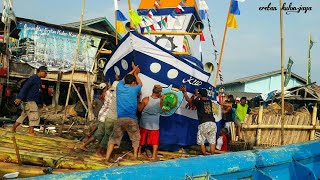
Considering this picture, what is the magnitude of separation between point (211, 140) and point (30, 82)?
13.3 feet

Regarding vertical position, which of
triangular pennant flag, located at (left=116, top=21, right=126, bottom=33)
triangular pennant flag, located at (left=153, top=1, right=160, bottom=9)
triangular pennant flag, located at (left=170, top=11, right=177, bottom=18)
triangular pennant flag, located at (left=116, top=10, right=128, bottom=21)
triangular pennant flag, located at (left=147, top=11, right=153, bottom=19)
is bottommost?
triangular pennant flag, located at (left=116, top=21, right=126, bottom=33)

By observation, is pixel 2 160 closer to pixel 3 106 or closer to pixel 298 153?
pixel 298 153

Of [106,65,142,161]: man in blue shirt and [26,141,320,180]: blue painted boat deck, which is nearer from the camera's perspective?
[26,141,320,180]: blue painted boat deck

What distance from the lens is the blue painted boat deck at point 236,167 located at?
3.59 meters

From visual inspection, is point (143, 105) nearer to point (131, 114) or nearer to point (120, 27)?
point (131, 114)

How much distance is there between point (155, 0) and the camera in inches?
436

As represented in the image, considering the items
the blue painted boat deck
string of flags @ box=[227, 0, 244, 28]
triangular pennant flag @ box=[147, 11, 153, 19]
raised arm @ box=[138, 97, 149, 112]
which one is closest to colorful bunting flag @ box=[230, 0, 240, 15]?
string of flags @ box=[227, 0, 244, 28]

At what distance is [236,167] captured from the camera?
4664 millimetres

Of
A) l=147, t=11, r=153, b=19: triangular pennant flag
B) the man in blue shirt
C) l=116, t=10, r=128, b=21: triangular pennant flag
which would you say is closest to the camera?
the man in blue shirt

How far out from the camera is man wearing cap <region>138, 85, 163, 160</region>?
23.4ft

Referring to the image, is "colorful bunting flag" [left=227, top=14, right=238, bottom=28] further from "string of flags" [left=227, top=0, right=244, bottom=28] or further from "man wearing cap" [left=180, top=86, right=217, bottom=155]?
"man wearing cap" [left=180, top=86, right=217, bottom=155]

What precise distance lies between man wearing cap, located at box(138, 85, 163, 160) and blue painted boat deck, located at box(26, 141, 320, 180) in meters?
2.55

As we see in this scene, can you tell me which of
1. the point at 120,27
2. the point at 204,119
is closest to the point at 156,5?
the point at 120,27

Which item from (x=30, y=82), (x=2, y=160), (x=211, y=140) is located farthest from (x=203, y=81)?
(x=2, y=160)
